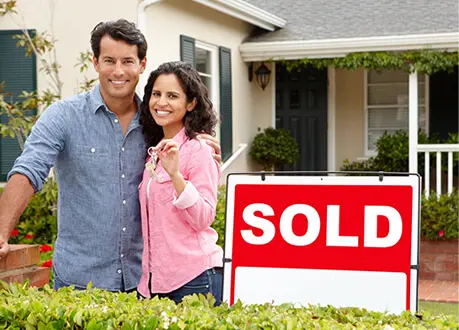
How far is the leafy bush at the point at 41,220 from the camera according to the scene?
8.66 meters

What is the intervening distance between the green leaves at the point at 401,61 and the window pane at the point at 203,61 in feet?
5.00

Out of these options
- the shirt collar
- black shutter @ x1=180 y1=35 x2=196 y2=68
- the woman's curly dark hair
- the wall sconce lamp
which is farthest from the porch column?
the shirt collar

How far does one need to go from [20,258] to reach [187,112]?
1.13 m

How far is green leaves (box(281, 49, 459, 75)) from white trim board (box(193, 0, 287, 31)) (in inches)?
34.0

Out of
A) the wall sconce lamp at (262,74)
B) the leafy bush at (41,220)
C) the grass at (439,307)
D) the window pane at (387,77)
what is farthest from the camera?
the window pane at (387,77)

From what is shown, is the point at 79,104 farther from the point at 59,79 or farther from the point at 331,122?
the point at 331,122

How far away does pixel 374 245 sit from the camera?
304 centimetres

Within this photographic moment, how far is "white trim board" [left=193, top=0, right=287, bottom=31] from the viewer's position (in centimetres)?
1058

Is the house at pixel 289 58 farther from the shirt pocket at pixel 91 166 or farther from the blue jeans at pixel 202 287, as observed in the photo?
the blue jeans at pixel 202 287

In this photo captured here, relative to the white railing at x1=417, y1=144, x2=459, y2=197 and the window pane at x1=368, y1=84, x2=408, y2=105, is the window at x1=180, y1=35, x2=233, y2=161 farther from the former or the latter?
the window pane at x1=368, y1=84, x2=408, y2=105

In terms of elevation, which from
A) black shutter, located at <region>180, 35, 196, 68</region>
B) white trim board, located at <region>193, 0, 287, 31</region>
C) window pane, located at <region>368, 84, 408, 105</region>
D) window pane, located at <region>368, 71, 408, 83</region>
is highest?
white trim board, located at <region>193, 0, 287, 31</region>

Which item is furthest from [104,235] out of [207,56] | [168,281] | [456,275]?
[207,56]

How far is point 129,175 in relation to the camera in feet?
11.1

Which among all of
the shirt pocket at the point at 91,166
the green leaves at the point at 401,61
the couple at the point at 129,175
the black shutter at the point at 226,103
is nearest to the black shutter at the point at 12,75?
the black shutter at the point at 226,103
